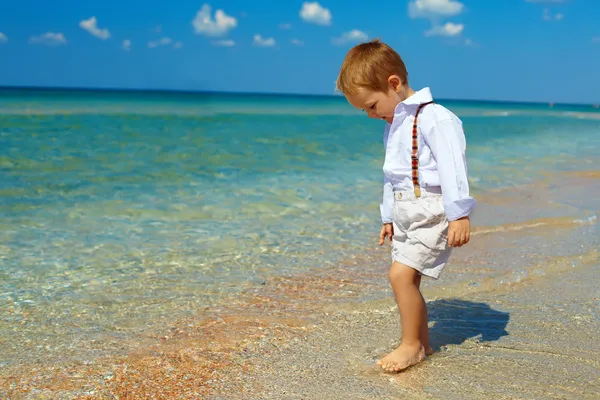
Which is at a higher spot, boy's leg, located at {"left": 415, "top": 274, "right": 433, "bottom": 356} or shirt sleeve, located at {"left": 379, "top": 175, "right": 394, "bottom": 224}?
shirt sleeve, located at {"left": 379, "top": 175, "right": 394, "bottom": 224}

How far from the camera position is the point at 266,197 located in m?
6.82

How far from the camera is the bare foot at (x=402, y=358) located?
258 cm

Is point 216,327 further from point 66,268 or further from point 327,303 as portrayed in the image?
point 66,268

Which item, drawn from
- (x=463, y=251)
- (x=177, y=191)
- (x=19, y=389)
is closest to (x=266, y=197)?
(x=177, y=191)

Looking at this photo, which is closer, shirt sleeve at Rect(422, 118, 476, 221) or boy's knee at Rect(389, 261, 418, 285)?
shirt sleeve at Rect(422, 118, 476, 221)

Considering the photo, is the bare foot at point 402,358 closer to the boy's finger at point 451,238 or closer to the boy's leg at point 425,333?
the boy's leg at point 425,333

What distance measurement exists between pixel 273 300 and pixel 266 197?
331cm

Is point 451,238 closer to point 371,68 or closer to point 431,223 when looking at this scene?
point 431,223

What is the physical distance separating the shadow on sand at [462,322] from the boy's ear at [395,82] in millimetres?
1205

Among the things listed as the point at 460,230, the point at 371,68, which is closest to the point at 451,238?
A: the point at 460,230

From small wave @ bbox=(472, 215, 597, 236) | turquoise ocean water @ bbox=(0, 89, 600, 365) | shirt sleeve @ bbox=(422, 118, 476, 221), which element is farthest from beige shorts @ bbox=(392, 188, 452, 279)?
small wave @ bbox=(472, 215, 597, 236)

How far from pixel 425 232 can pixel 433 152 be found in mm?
342

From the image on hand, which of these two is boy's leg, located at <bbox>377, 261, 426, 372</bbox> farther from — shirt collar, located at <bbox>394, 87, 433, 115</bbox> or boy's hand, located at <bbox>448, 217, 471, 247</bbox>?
shirt collar, located at <bbox>394, 87, 433, 115</bbox>

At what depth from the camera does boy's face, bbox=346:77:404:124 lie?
2.61 m
